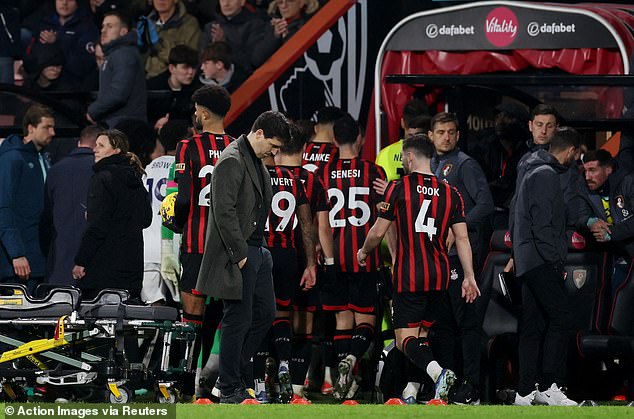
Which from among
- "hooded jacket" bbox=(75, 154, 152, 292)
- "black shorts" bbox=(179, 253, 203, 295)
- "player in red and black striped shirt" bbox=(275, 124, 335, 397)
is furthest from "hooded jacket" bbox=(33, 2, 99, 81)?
"black shorts" bbox=(179, 253, 203, 295)

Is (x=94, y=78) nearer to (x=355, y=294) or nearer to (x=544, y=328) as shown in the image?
(x=355, y=294)

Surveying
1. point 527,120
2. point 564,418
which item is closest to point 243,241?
point 564,418

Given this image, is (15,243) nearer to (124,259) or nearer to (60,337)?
(124,259)

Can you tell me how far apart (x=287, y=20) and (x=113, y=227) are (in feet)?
19.0

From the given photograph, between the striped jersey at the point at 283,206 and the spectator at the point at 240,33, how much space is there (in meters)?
4.84

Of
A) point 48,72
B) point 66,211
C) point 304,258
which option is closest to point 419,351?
point 304,258

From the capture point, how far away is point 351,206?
13180mm

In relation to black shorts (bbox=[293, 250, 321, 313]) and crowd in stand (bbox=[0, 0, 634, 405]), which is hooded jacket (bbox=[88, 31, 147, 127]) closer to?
crowd in stand (bbox=[0, 0, 634, 405])

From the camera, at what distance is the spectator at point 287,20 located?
1744cm

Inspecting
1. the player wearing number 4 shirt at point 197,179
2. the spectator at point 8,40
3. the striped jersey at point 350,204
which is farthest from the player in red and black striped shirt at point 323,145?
the spectator at point 8,40

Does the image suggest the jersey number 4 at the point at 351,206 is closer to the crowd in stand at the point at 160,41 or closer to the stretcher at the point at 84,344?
the stretcher at the point at 84,344

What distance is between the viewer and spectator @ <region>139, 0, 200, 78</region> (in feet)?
58.0

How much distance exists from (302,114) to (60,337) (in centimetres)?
590

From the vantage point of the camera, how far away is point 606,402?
12.5 m
